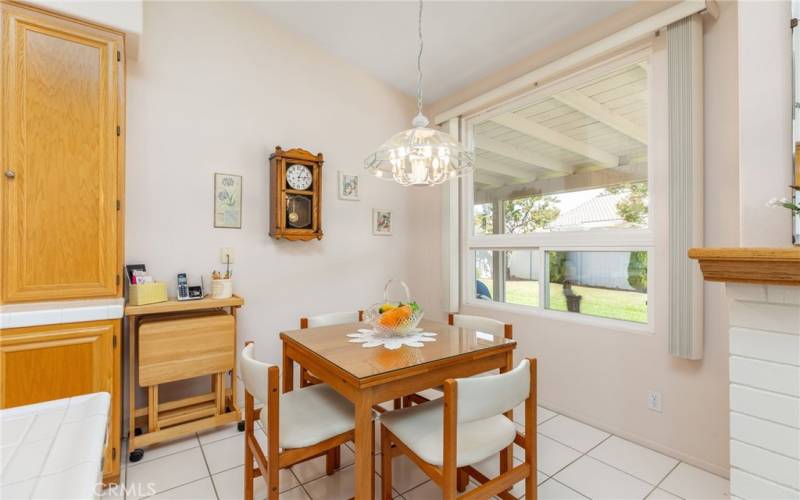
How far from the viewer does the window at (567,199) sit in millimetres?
2361

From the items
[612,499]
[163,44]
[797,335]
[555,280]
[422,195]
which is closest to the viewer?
[797,335]

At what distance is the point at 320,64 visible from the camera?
319 cm

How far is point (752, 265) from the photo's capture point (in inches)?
50.8

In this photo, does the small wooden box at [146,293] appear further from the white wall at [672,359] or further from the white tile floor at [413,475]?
the white wall at [672,359]

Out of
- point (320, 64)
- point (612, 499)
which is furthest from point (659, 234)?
point (320, 64)

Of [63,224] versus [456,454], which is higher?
[63,224]

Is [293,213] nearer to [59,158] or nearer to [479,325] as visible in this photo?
[59,158]

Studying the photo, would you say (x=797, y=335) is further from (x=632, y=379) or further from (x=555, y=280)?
(x=555, y=280)

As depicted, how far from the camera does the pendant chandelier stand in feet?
6.18

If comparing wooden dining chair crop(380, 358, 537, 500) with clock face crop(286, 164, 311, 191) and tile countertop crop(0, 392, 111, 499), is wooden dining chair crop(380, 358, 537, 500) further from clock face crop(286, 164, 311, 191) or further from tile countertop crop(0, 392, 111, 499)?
clock face crop(286, 164, 311, 191)

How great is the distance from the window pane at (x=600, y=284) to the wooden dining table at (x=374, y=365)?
1051 mm

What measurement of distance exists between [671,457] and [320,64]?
12.4ft

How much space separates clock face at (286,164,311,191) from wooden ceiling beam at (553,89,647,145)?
2.00m

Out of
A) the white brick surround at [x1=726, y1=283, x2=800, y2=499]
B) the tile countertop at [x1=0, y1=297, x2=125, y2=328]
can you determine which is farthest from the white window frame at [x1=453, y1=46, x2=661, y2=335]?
the tile countertop at [x1=0, y1=297, x2=125, y2=328]
